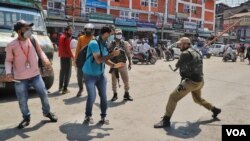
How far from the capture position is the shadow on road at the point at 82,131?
5363 millimetres

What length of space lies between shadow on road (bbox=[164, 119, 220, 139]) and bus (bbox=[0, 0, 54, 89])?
3684mm

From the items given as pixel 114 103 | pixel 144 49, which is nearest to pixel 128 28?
pixel 144 49

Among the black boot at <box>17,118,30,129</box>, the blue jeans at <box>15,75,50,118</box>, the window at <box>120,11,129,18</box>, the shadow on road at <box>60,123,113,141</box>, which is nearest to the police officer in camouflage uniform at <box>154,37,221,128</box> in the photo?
the shadow on road at <box>60,123,113,141</box>

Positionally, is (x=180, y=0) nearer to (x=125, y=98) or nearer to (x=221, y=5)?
(x=221, y=5)

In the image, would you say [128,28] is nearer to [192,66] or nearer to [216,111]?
[216,111]

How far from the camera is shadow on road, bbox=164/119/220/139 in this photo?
5.76m

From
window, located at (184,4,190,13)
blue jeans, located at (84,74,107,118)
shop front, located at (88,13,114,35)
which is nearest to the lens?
blue jeans, located at (84,74,107,118)

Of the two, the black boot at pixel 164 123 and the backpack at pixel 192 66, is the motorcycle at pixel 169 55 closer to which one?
the backpack at pixel 192 66

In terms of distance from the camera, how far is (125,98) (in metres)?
8.54

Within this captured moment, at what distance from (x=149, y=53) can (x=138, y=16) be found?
29986 millimetres

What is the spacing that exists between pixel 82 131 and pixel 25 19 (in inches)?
182

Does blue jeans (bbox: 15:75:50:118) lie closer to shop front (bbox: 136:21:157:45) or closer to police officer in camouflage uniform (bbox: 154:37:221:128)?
police officer in camouflage uniform (bbox: 154:37:221:128)

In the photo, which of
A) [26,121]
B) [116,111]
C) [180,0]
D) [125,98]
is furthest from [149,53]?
[180,0]

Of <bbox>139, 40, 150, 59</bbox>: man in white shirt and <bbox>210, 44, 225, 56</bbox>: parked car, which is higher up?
<bbox>139, 40, 150, 59</bbox>: man in white shirt
